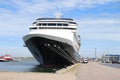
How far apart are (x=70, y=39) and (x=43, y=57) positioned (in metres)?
6.55

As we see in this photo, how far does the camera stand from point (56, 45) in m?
52.5

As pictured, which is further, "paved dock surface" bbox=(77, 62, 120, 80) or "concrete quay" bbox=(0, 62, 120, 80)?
"paved dock surface" bbox=(77, 62, 120, 80)

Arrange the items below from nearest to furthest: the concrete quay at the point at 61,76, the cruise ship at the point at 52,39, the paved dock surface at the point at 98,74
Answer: the concrete quay at the point at 61,76
the paved dock surface at the point at 98,74
the cruise ship at the point at 52,39

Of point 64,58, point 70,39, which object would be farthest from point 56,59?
point 70,39

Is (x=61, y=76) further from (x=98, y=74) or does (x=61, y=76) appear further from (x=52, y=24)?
(x=52, y=24)

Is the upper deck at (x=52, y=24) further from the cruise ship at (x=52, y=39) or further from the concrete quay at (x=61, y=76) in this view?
the concrete quay at (x=61, y=76)

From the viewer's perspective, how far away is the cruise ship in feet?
169

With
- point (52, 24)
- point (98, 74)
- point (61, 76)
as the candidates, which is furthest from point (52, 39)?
point (61, 76)

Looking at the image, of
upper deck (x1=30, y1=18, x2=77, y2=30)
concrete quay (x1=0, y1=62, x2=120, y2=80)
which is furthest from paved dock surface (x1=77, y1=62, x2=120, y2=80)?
upper deck (x1=30, y1=18, x2=77, y2=30)

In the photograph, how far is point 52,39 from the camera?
5062 cm

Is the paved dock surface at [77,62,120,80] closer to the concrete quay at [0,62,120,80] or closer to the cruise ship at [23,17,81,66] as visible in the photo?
the concrete quay at [0,62,120,80]

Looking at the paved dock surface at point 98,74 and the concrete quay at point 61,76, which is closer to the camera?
the concrete quay at point 61,76

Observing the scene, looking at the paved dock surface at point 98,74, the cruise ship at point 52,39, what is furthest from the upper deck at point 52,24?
the paved dock surface at point 98,74

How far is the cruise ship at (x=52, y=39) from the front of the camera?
51.5 meters
